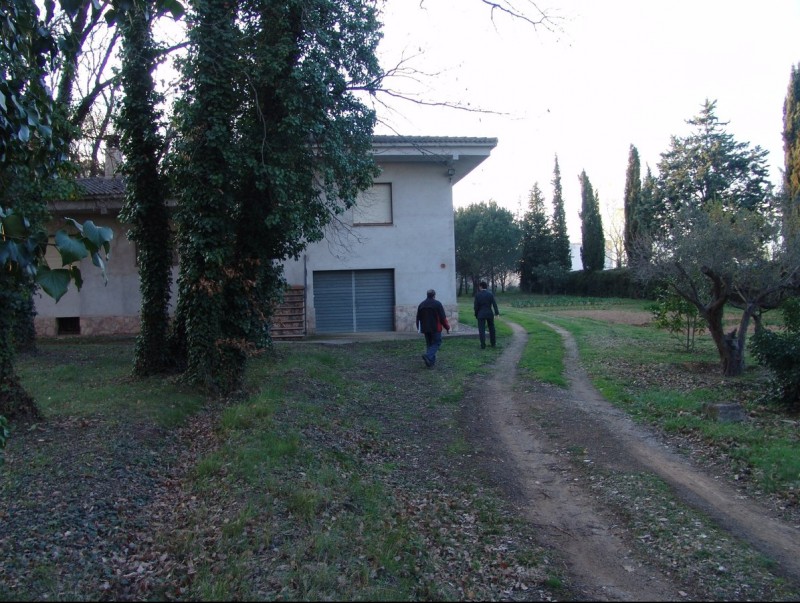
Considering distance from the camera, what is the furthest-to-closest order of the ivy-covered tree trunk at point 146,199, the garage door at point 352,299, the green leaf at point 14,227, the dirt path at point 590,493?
the garage door at point 352,299, the ivy-covered tree trunk at point 146,199, the dirt path at point 590,493, the green leaf at point 14,227

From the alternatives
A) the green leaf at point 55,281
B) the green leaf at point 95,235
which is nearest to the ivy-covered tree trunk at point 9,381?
the green leaf at point 55,281

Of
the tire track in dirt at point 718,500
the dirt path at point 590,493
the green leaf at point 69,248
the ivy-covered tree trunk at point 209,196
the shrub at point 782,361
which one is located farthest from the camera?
the shrub at point 782,361

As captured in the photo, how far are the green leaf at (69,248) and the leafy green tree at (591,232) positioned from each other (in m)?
52.9

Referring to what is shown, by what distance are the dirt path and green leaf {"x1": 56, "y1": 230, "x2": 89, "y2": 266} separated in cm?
374

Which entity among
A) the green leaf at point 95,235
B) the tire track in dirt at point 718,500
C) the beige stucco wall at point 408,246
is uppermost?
the beige stucco wall at point 408,246

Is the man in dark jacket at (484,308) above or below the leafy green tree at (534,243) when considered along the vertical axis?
below

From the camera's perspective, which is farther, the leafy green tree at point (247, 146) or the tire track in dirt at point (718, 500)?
the leafy green tree at point (247, 146)

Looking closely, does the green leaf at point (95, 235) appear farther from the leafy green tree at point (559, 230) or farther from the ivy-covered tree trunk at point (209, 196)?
the leafy green tree at point (559, 230)

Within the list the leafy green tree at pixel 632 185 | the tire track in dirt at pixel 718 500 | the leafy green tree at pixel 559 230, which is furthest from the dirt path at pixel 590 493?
the leafy green tree at pixel 559 230

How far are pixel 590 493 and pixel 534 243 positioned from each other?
53.6 m

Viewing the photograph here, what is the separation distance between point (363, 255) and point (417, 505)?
14.1 m

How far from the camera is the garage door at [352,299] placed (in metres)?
20.0

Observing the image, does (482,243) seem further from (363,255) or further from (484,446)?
(484,446)

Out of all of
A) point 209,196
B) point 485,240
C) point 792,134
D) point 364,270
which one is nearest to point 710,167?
point 792,134
